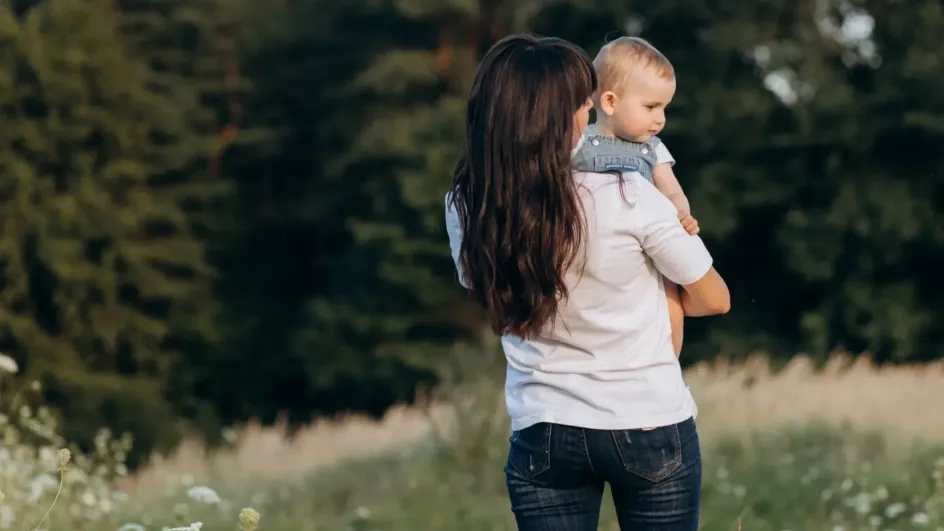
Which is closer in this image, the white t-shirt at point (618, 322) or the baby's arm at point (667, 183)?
the white t-shirt at point (618, 322)

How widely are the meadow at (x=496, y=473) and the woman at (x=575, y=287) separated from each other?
1978mm

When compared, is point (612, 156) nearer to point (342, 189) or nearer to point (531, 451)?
point (531, 451)

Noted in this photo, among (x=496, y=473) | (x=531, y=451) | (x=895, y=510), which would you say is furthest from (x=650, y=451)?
(x=496, y=473)

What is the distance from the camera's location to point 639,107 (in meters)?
2.88

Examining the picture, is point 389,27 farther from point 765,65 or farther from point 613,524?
point 613,524

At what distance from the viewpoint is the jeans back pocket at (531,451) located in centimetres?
263

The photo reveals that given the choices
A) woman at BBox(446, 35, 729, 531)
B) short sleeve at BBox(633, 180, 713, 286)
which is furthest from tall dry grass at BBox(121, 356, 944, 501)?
short sleeve at BBox(633, 180, 713, 286)

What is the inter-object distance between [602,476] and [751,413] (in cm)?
583

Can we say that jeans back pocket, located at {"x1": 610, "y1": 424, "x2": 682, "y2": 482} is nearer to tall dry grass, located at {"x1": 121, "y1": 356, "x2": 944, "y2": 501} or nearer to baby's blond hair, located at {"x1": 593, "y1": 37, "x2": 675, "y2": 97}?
baby's blond hair, located at {"x1": 593, "y1": 37, "x2": 675, "y2": 97}

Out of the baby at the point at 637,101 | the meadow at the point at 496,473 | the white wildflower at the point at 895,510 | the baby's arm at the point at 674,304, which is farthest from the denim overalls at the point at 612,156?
the white wildflower at the point at 895,510

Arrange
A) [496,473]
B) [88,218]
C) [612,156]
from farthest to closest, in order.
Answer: [88,218] < [496,473] < [612,156]

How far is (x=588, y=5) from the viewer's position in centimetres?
2116

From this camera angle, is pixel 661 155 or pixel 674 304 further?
pixel 661 155

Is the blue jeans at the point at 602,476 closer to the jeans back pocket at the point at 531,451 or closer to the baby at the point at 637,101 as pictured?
the jeans back pocket at the point at 531,451
